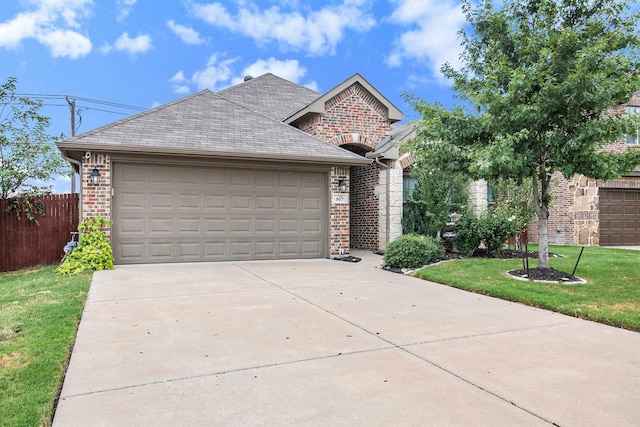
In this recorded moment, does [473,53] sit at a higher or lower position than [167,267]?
higher

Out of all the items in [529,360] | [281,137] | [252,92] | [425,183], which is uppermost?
[252,92]

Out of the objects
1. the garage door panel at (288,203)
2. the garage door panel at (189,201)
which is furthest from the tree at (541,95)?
the garage door panel at (189,201)

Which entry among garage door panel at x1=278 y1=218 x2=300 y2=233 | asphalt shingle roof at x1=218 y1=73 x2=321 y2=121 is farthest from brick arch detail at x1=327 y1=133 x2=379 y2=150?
garage door panel at x1=278 y1=218 x2=300 y2=233

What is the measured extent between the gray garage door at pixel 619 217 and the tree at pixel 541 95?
1072 centimetres

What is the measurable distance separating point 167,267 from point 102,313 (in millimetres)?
4236

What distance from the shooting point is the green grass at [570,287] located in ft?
17.6

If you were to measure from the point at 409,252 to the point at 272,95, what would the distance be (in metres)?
10.6

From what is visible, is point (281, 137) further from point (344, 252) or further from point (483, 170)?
point (483, 170)

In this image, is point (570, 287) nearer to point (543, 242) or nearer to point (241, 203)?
point (543, 242)

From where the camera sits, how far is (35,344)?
4.00 metres

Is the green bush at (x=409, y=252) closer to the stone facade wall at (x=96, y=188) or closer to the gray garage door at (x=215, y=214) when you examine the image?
the gray garage door at (x=215, y=214)

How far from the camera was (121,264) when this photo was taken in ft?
31.9

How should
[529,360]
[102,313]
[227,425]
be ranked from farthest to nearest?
1. [102,313]
2. [529,360]
3. [227,425]

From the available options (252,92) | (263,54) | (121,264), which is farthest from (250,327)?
(263,54)
